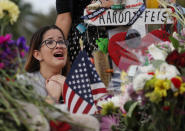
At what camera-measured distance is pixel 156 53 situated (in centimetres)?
193

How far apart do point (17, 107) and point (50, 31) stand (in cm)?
194

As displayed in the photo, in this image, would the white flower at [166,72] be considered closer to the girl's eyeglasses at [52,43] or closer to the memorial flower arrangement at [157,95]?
the memorial flower arrangement at [157,95]

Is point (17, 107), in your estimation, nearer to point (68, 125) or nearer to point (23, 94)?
point (23, 94)

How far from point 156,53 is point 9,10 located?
70 cm

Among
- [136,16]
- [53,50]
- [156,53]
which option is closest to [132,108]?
[156,53]

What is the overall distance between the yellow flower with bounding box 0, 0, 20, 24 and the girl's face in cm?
161

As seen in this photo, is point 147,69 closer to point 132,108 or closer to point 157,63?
point 157,63

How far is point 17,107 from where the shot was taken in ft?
5.11

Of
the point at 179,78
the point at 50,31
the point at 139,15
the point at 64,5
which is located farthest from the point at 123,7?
the point at 179,78

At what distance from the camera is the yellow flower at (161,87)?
169 centimetres

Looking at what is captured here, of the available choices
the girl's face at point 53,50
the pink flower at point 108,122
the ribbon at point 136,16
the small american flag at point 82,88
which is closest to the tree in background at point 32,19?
the ribbon at point 136,16

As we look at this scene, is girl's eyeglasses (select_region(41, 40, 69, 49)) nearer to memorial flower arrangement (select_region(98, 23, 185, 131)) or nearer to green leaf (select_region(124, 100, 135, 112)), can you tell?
memorial flower arrangement (select_region(98, 23, 185, 131))

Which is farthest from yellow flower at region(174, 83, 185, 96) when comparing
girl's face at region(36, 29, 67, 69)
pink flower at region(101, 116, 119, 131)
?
girl's face at region(36, 29, 67, 69)

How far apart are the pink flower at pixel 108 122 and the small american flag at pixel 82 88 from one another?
0.41 m
